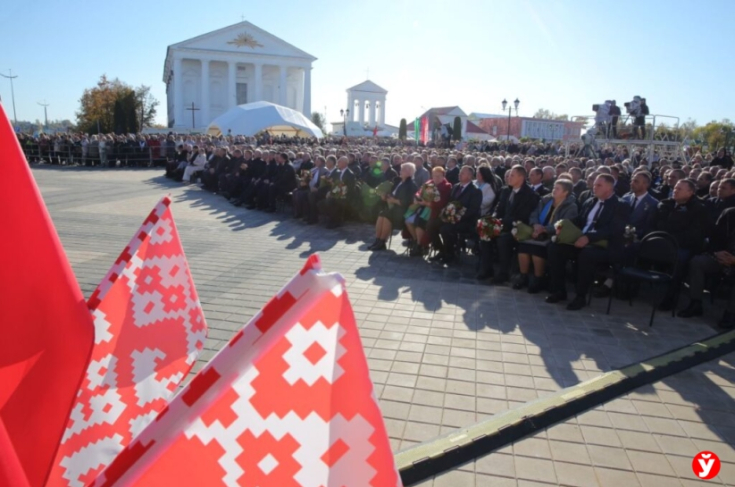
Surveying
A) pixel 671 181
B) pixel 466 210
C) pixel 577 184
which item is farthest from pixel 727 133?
pixel 466 210

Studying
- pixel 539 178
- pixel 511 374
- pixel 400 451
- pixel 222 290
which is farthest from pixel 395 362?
pixel 539 178

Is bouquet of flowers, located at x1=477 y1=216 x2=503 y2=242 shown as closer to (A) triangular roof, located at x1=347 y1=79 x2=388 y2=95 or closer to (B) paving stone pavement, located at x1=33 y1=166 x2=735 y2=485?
(B) paving stone pavement, located at x1=33 y1=166 x2=735 y2=485

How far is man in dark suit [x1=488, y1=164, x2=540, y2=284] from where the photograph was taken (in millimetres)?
7969

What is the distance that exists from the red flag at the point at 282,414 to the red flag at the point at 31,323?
1.83 feet

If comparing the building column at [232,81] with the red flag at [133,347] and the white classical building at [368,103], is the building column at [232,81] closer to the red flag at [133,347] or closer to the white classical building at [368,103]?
the white classical building at [368,103]

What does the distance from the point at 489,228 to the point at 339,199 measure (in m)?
5.07

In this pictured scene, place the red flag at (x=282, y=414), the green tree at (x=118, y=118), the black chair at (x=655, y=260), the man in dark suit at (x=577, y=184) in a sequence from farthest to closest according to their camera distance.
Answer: the green tree at (x=118, y=118) → the man in dark suit at (x=577, y=184) → the black chair at (x=655, y=260) → the red flag at (x=282, y=414)

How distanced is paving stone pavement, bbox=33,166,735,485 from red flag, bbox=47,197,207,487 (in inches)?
78.4

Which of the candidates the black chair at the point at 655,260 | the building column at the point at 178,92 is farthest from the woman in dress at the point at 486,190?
the building column at the point at 178,92

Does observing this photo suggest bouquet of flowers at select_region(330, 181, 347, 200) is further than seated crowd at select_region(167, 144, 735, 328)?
Yes

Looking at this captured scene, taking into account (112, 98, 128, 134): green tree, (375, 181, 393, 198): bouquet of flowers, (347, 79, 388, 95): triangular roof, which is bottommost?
(375, 181, 393, 198): bouquet of flowers

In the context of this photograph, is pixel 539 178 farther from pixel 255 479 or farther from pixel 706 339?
pixel 255 479

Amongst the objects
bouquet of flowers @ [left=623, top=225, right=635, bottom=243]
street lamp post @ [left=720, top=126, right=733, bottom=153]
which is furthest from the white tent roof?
bouquet of flowers @ [left=623, top=225, right=635, bottom=243]

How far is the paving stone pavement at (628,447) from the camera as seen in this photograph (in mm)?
3379
